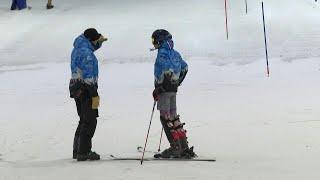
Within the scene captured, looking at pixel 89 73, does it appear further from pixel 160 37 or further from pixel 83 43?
pixel 160 37

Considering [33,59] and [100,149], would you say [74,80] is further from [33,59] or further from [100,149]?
[33,59]

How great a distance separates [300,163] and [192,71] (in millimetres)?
7679

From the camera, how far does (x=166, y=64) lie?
686cm

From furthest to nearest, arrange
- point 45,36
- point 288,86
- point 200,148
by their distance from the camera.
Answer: point 45,36 → point 288,86 → point 200,148

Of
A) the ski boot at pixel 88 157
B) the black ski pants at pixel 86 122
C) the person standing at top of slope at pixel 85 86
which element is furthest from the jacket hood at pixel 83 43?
the ski boot at pixel 88 157

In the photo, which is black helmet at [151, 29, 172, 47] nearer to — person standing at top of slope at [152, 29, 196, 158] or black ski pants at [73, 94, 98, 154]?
person standing at top of slope at [152, 29, 196, 158]

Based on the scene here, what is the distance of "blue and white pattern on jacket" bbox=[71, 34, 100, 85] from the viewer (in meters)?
6.98

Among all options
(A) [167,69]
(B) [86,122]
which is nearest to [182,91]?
(B) [86,122]

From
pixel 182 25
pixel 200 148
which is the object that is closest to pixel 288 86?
pixel 200 148

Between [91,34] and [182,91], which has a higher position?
[91,34]

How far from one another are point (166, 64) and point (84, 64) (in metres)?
0.95

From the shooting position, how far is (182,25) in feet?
61.7

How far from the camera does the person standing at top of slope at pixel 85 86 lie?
23.0 feet

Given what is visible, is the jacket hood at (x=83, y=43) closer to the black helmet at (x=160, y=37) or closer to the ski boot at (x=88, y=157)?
the black helmet at (x=160, y=37)
